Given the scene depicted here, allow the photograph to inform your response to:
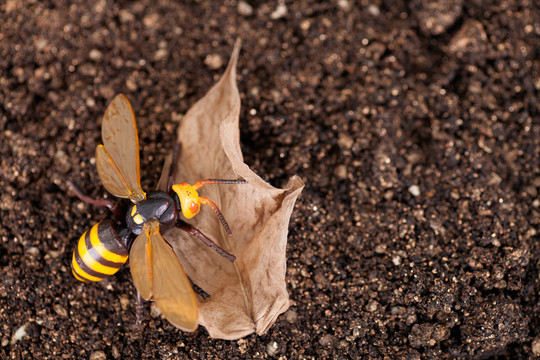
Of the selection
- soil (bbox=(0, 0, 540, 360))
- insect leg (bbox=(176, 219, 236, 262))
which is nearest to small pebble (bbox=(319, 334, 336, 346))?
soil (bbox=(0, 0, 540, 360))

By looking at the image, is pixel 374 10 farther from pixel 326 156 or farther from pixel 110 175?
pixel 110 175

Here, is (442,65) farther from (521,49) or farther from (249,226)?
(249,226)

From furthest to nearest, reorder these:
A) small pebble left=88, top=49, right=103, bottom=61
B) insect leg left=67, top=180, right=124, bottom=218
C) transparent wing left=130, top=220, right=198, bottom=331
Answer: small pebble left=88, top=49, right=103, bottom=61, insect leg left=67, top=180, right=124, bottom=218, transparent wing left=130, top=220, right=198, bottom=331

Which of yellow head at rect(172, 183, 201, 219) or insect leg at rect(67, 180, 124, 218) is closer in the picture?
yellow head at rect(172, 183, 201, 219)

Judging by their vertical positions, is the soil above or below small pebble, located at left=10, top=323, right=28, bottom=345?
above

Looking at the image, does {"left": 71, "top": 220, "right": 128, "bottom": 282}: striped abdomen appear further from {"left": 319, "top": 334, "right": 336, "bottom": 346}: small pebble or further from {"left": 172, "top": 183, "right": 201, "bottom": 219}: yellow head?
{"left": 319, "top": 334, "right": 336, "bottom": 346}: small pebble

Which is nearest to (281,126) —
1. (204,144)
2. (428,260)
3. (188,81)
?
(204,144)

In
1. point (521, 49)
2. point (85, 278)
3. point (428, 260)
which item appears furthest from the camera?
point (521, 49)

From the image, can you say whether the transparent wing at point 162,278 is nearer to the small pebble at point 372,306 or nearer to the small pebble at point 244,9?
the small pebble at point 372,306
